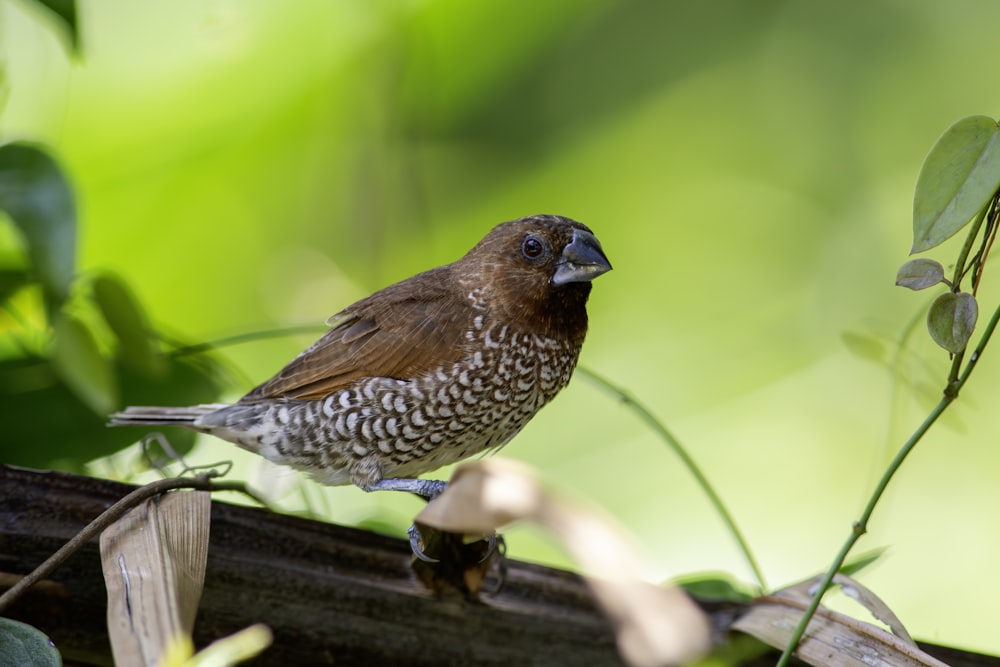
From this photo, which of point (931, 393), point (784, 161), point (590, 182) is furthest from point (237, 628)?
point (784, 161)

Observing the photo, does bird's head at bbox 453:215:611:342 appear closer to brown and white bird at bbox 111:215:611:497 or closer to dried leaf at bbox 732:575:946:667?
brown and white bird at bbox 111:215:611:497

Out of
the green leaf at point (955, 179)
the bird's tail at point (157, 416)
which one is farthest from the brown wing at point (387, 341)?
the green leaf at point (955, 179)

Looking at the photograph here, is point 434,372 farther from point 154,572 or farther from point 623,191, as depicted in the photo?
point 623,191

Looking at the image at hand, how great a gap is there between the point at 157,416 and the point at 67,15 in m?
0.81

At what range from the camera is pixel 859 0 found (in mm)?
3830

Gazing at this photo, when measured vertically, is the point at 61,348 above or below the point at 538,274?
below

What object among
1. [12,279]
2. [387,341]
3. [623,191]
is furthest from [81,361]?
[623,191]

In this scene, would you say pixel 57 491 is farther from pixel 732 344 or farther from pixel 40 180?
pixel 732 344

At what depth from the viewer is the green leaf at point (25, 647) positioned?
1.16 metres

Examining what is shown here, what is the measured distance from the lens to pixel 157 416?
208 centimetres

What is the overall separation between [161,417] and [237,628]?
26.9 inches

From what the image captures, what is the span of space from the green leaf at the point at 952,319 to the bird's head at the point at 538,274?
0.84m

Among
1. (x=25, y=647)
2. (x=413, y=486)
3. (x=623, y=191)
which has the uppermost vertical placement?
(x=623, y=191)

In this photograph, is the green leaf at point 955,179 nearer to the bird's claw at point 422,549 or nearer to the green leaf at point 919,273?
the green leaf at point 919,273
